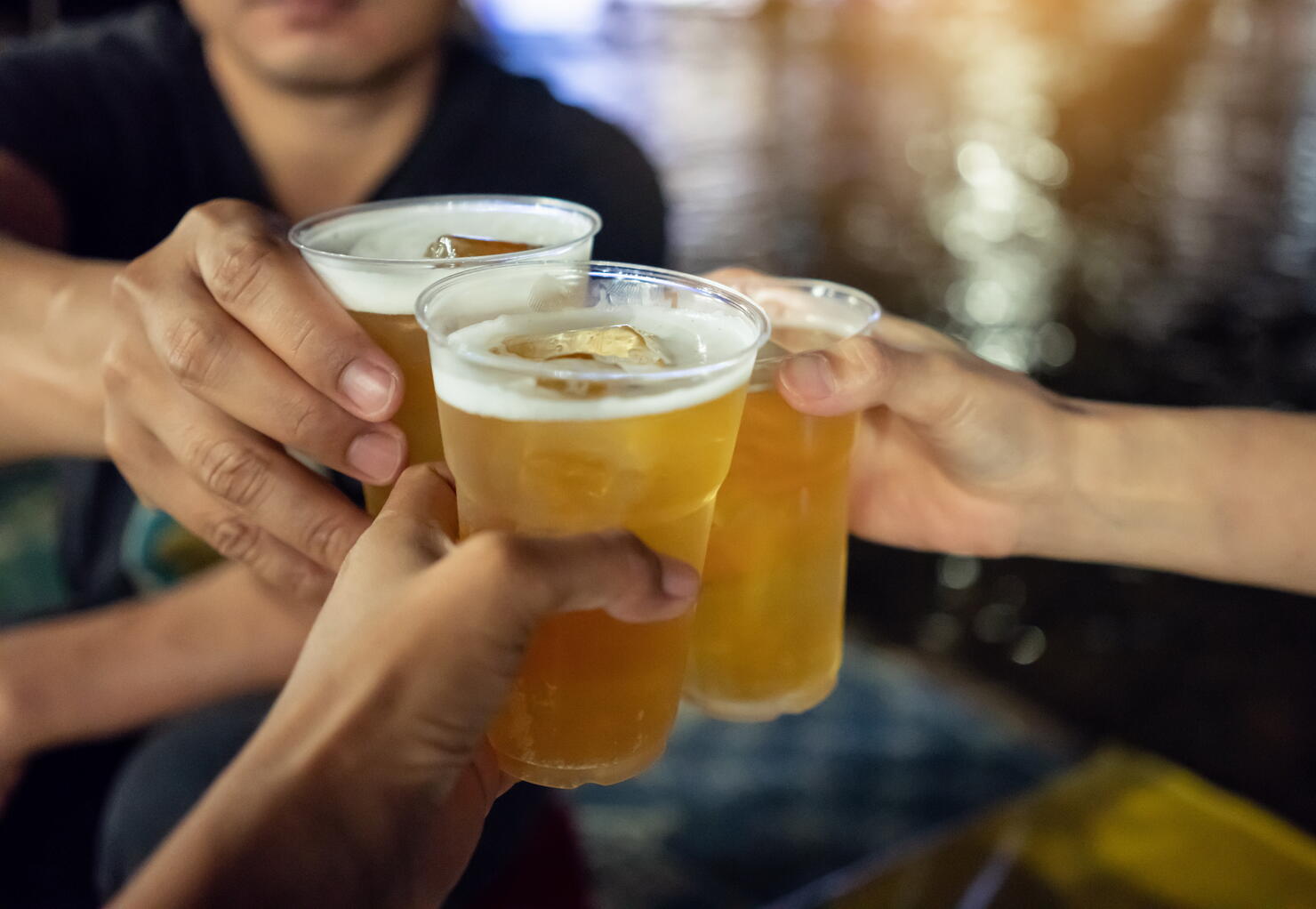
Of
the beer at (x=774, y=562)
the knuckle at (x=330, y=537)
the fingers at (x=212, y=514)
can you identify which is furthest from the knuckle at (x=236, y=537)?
the beer at (x=774, y=562)

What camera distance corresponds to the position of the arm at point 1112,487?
1353 millimetres

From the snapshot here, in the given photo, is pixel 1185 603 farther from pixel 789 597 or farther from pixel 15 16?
pixel 15 16

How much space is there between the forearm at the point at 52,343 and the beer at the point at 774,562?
84cm

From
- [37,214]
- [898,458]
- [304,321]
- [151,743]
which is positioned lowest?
[151,743]

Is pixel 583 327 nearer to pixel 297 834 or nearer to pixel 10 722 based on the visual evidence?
pixel 297 834

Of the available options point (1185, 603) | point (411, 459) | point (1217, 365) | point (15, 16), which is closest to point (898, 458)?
point (411, 459)

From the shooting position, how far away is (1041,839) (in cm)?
211

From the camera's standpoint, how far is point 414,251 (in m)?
1.09

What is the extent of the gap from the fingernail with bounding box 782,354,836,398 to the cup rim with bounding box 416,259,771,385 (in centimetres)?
9

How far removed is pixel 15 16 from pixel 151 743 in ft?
8.35

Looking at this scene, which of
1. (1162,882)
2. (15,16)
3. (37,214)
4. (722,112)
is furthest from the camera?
(722,112)

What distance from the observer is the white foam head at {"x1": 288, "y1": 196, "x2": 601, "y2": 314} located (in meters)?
0.98

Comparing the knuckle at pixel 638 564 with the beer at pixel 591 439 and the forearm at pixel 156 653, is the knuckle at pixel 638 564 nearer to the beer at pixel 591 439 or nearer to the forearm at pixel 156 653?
the beer at pixel 591 439

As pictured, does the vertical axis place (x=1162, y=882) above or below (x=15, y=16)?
below
